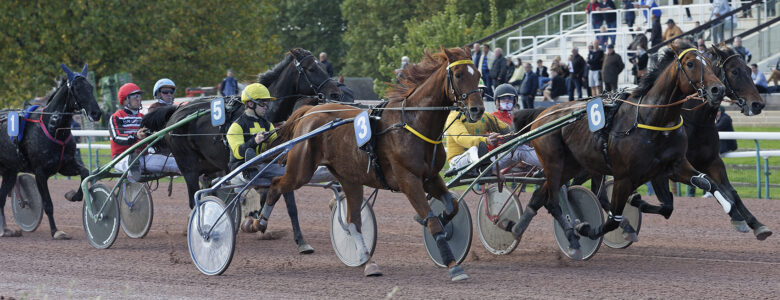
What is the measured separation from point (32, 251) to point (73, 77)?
192 cm

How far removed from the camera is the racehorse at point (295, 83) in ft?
31.4

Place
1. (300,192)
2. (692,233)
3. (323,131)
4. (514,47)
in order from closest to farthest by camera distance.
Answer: (323,131), (692,233), (300,192), (514,47)

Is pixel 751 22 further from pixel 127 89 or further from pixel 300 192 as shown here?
pixel 127 89

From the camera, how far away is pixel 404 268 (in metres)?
7.78

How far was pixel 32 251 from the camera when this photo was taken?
911 cm

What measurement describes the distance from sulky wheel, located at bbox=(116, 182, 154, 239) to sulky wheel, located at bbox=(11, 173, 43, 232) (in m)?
1.05

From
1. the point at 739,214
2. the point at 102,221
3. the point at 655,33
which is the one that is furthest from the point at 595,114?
the point at 655,33

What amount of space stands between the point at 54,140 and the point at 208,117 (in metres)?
1.73

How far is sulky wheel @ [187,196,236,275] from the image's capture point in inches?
295

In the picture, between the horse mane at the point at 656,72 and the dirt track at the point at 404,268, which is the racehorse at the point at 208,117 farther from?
the horse mane at the point at 656,72

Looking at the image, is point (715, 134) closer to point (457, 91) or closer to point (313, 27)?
point (457, 91)

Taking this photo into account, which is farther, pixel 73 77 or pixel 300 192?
pixel 300 192

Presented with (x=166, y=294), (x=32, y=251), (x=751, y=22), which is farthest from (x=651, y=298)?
(x=751, y=22)

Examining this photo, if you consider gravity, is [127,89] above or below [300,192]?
above
